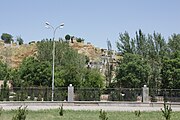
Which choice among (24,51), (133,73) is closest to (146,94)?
(133,73)

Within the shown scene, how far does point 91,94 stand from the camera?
1224 inches

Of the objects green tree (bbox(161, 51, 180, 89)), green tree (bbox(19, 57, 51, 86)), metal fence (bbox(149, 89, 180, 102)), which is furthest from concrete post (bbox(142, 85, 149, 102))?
green tree (bbox(19, 57, 51, 86))

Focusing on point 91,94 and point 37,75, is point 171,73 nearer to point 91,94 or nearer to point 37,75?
point 91,94

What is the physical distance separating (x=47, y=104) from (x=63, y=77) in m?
13.2

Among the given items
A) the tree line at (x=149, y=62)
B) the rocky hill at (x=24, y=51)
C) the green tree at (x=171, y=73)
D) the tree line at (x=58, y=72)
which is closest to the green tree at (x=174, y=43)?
the tree line at (x=149, y=62)

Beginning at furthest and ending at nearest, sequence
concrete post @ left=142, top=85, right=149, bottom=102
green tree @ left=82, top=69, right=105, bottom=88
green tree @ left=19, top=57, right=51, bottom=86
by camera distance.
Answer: green tree @ left=19, top=57, right=51, bottom=86 → green tree @ left=82, top=69, right=105, bottom=88 → concrete post @ left=142, top=85, right=149, bottom=102

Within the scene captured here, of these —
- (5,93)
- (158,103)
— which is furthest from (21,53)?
(158,103)

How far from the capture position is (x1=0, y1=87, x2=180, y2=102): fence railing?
98.7 feet

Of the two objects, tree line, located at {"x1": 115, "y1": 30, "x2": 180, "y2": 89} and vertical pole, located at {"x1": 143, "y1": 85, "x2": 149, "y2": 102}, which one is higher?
tree line, located at {"x1": 115, "y1": 30, "x2": 180, "y2": 89}

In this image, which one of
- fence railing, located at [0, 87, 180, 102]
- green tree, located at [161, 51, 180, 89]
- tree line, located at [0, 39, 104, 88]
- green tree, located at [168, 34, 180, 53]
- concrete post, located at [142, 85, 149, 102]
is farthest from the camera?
green tree, located at [168, 34, 180, 53]

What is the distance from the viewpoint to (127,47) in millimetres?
52562

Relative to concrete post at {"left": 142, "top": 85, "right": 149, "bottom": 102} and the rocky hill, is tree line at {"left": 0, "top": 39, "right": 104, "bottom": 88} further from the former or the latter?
the rocky hill

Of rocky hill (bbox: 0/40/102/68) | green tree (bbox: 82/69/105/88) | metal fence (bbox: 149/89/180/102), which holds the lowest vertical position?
metal fence (bbox: 149/89/180/102)

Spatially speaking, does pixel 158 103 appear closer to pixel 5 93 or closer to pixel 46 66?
pixel 5 93
